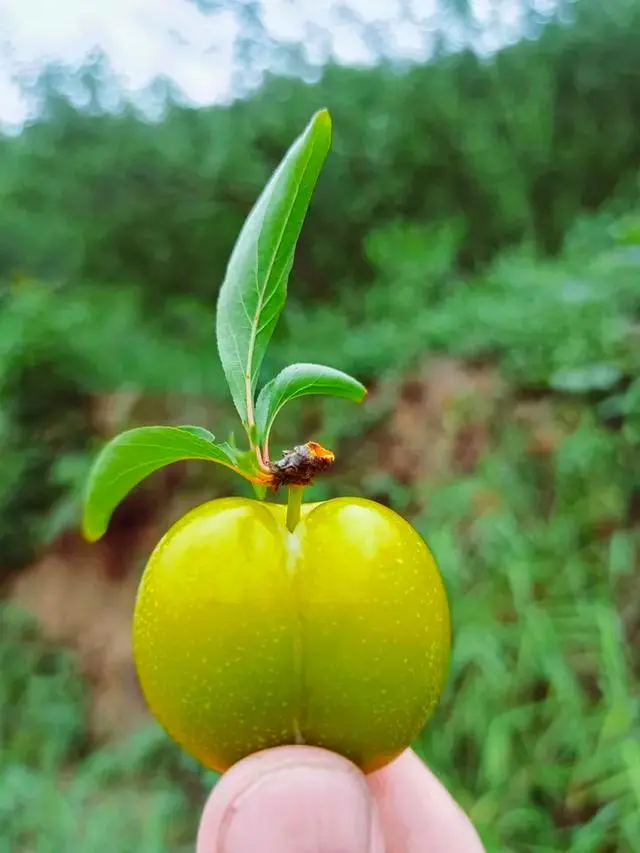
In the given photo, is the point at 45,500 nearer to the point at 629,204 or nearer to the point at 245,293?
the point at 629,204

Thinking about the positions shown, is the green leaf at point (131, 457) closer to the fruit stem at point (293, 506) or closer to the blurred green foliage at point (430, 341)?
the fruit stem at point (293, 506)

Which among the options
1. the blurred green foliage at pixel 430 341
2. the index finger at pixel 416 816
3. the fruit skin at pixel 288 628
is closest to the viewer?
the fruit skin at pixel 288 628

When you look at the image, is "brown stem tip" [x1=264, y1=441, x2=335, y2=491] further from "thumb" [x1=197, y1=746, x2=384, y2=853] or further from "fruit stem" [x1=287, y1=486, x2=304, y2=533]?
"thumb" [x1=197, y1=746, x2=384, y2=853]

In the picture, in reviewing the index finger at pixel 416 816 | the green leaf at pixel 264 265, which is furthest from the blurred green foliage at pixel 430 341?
the green leaf at pixel 264 265

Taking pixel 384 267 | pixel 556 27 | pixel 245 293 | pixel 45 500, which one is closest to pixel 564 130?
pixel 556 27

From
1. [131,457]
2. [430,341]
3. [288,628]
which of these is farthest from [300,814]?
[430,341]

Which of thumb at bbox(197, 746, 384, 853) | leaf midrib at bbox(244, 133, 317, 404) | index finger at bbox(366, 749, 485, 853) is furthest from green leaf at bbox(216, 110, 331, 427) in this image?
index finger at bbox(366, 749, 485, 853)
